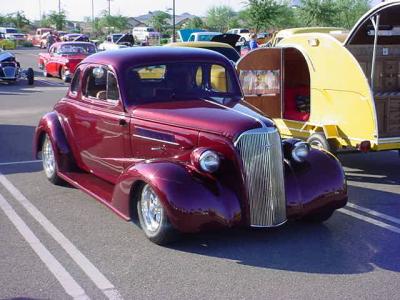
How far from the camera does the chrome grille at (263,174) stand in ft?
16.8

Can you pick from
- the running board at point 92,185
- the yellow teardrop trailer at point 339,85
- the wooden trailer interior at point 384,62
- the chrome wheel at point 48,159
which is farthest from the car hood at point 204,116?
the wooden trailer interior at point 384,62

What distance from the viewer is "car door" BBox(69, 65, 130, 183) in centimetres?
627

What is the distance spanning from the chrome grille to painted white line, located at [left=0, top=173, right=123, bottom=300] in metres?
1.45

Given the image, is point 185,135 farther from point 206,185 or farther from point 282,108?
point 282,108

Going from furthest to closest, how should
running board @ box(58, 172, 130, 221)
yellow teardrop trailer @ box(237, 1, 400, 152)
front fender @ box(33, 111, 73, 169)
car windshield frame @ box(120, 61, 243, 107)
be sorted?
yellow teardrop trailer @ box(237, 1, 400, 152)
front fender @ box(33, 111, 73, 169)
car windshield frame @ box(120, 61, 243, 107)
running board @ box(58, 172, 130, 221)

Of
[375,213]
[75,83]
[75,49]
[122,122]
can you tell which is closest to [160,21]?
[75,49]

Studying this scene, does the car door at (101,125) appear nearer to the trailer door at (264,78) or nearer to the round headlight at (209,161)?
the round headlight at (209,161)

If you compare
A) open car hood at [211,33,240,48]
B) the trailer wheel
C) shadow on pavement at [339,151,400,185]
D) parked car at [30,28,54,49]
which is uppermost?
parked car at [30,28,54,49]

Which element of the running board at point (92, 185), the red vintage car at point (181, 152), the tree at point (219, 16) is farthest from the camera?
the tree at point (219, 16)

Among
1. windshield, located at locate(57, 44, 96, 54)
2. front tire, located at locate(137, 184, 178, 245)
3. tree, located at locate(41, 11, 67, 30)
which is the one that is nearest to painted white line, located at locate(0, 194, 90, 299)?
front tire, located at locate(137, 184, 178, 245)

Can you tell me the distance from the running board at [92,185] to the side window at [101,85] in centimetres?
96

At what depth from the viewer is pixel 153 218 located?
5383 millimetres

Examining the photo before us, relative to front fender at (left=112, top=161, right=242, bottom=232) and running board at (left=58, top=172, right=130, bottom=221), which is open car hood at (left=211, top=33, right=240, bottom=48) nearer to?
running board at (left=58, top=172, right=130, bottom=221)

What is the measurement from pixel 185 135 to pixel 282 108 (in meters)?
4.61
